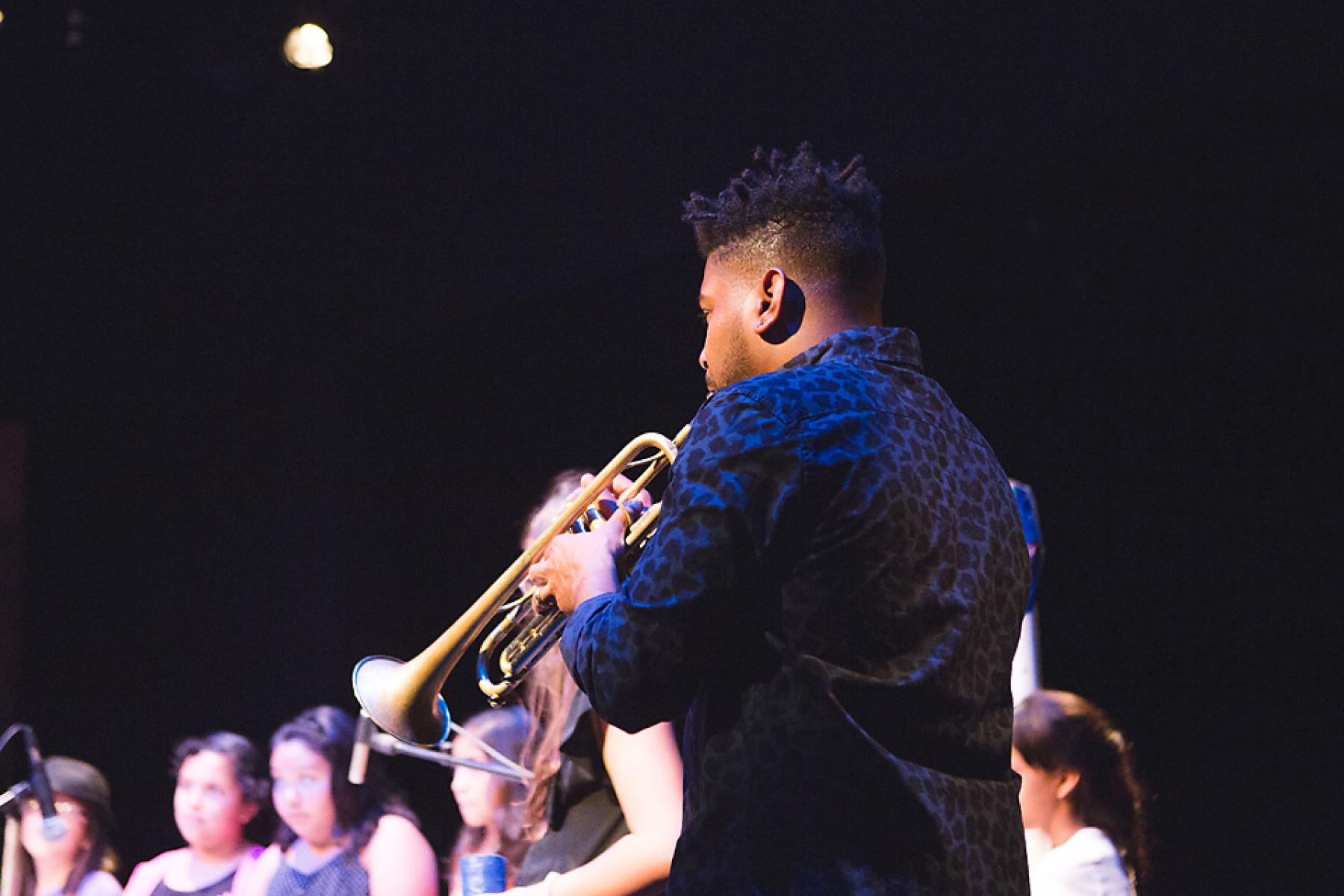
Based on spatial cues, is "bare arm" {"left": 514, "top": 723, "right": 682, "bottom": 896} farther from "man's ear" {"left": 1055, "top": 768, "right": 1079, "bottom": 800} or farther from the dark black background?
the dark black background

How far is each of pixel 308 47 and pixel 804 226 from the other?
4552mm

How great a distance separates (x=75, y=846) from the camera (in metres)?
5.36

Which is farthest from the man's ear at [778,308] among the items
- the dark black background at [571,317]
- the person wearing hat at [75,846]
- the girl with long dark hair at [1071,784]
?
the person wearing hat at [75,846]

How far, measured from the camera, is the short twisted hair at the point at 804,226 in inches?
71.8

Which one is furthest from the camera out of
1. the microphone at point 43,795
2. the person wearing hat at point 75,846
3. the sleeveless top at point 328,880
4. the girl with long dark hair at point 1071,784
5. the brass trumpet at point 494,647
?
the person wearing hat at point 75,846

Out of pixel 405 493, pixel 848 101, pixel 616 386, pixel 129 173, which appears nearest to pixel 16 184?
pixel 129 173

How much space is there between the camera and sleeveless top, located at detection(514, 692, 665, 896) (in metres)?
2.50

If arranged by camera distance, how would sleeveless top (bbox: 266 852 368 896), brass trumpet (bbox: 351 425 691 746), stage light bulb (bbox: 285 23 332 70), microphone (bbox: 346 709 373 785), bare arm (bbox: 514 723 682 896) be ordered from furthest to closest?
stage light bulb (bbox: 285 23 332 70)
sleeveless top (bbox: 266 852 368 896)
microphone (bbox: 346 709 373 785)
bare arm (bbox: 514 723 682 896)
brass trumpet (bbox: 351 425 691 746)

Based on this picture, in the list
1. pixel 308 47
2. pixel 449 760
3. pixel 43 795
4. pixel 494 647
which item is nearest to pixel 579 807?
pixel 494 647

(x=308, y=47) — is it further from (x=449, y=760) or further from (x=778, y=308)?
(x=778, y=308)

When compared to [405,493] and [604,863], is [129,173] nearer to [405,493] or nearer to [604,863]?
[405,493]

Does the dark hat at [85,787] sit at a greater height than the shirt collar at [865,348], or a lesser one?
lesser

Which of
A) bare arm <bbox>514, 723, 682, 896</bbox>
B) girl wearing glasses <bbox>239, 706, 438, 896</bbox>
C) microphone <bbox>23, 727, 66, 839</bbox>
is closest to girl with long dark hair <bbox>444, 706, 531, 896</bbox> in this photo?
girl wearing glasses <bbox>239, 706, 438, 896</bbox>

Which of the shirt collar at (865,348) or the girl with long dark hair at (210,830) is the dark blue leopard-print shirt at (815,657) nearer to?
the shirt collar at (865,348)
